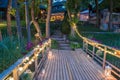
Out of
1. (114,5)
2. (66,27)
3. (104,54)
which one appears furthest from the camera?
(114,5)

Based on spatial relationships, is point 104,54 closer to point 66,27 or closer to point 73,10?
point 73,10

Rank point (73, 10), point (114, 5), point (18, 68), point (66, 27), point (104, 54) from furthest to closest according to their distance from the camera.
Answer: point (114, 5), point (66, 27), point (73, 10), point (104, 54), point (18, 68)

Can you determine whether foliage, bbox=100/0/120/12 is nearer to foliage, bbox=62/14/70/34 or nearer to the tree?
foliage, bbox=62/14/70/34

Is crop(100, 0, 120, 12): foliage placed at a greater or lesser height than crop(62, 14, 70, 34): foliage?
greater

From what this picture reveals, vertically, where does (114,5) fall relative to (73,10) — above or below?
above

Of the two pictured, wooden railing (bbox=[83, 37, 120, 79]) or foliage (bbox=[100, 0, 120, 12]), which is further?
foliage (bbox=[100, 0, 120, 12])

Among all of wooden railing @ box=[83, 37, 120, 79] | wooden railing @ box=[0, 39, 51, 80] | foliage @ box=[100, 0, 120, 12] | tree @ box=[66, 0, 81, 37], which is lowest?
wooden railing @ box=[83, 37, 120, 79]

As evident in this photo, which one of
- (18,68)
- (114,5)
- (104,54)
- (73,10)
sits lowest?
(104,54)

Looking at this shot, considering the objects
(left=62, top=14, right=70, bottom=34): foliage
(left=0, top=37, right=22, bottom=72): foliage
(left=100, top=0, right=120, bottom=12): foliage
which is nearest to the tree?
(left=62, top=14, right=70, bottom=34): foliage

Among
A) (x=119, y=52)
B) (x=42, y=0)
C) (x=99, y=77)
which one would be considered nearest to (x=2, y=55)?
(x=99, y=77)

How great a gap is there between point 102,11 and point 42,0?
1335 cm

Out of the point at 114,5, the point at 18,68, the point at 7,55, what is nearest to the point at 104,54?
the point at 7,55

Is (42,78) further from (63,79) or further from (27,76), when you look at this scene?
(27,76)

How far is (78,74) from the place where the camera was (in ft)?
20.9
